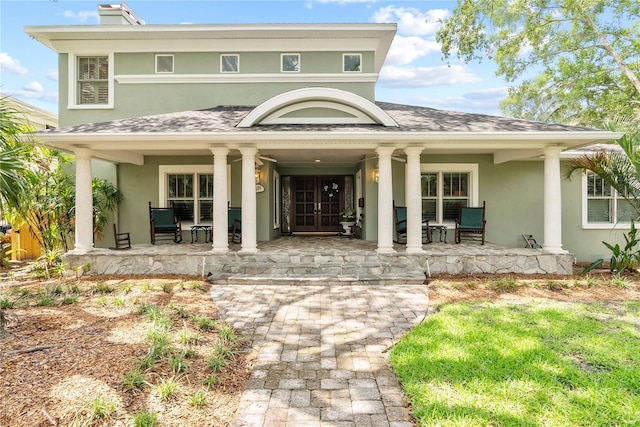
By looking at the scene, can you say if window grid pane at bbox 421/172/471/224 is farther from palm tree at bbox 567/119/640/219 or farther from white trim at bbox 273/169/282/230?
white trim at bbox 273/169/282/230

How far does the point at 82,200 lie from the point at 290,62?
22.0 feet

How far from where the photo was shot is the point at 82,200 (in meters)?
7.89

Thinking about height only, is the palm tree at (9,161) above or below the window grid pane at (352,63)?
below

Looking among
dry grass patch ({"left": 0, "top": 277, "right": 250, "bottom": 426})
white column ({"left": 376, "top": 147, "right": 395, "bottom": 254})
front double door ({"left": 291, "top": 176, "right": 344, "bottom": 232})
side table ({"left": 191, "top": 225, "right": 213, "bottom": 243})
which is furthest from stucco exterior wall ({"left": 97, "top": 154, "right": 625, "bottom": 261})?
dry grass patch ({"left": 0, "top": 277, "right": 250, "bottom": 426})

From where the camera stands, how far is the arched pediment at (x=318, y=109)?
25.9 ft

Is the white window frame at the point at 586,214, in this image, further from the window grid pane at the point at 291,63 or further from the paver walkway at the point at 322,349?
the window grid pane at the point at 291,63

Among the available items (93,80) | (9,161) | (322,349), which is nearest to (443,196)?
(322,349)

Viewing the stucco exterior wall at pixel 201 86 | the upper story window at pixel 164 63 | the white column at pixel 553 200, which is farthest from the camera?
the upper story window at pixel 164 63

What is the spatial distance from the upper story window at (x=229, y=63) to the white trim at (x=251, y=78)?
0.16m

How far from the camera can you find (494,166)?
1015 cm

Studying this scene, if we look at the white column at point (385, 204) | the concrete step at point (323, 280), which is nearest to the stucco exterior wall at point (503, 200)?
the white column at point (385, 204)

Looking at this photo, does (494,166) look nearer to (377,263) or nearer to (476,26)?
(377,263)

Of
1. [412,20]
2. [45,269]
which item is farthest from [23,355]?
[412,20]

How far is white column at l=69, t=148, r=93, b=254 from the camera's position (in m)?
7.86
